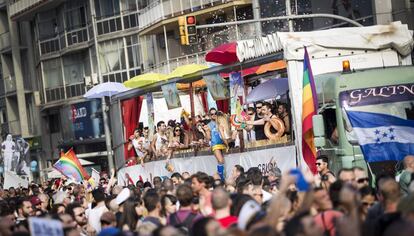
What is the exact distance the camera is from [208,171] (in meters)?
23.5

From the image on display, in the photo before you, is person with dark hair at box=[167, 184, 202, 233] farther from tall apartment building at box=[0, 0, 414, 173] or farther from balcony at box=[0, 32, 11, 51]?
balcony at box=[0, 32, 11, 51]

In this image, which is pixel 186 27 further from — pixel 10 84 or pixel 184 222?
pixel 10 84

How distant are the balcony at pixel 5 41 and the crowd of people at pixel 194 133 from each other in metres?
41.1

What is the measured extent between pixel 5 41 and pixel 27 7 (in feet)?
23.7

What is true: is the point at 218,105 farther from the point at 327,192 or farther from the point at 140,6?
the point at 140,6

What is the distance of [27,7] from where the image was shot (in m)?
62.5

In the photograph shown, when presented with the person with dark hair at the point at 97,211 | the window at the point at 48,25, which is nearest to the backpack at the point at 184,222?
the person with dark hair at the point at 97,211

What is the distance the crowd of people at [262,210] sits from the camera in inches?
352

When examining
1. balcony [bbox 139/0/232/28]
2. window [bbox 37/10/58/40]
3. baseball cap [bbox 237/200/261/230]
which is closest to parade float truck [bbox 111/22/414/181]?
baseball cap [bbox 237/200/261/230]

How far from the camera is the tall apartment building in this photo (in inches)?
1640

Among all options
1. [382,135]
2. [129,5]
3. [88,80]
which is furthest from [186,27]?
[88,80]

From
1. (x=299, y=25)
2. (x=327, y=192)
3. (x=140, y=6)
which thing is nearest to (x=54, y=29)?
(x=140, y=6)

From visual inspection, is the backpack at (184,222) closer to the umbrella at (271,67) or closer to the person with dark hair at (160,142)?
the umbrella at (271,67)

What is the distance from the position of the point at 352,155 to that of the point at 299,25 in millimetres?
20557
